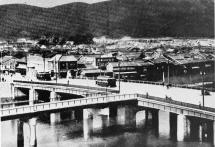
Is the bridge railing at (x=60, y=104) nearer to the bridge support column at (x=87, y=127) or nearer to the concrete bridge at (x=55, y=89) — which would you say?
the bridge support column at (x=87, y=127)

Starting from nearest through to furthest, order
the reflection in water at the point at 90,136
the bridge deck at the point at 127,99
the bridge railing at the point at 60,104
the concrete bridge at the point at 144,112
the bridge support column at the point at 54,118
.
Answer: the bridge deck at the point at 127,99
the bridge railing at the point at 60,104
the concrete bridge at the point at 144,112
the reflection in water at the point at 90,136
the bridge support column at the point at 54,118

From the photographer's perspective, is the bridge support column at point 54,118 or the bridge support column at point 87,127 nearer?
the bridge support column at point 87,127

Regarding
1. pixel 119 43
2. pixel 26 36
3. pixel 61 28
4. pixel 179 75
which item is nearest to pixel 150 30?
pixel 119 43

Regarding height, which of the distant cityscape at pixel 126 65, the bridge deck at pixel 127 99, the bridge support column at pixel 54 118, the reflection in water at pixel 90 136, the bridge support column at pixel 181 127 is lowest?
the reflection in water at pixel 90 136

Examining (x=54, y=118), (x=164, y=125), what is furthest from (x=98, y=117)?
(x=164, y=125)

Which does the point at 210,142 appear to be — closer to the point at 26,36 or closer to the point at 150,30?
the point at 26,36

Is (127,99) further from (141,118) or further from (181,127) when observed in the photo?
(181,127)

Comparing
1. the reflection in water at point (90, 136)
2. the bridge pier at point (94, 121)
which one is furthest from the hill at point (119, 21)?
the reflection in water at point (90, 136)

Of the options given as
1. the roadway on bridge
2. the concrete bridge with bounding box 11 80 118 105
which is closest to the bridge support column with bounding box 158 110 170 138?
the roadway on bridge
